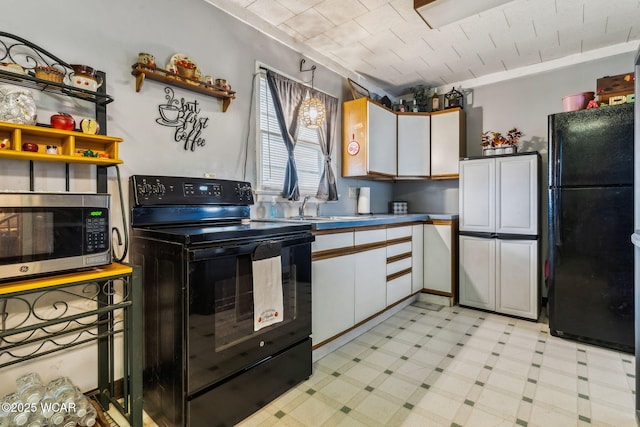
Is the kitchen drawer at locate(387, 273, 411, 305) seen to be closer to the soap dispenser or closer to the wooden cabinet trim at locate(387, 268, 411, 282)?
the wooden cabinet trim at locate(387, 268, 411, 282)

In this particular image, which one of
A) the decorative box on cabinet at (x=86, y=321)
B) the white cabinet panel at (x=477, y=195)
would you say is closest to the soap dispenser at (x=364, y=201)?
the white cabinet panel at (x=477, y=195)

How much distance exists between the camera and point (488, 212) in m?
3.28

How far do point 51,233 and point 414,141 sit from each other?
11.5 feet

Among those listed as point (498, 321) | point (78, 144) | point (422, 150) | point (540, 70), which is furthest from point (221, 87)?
point (540, 70)

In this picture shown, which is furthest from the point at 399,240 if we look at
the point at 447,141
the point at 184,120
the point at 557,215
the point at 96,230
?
the point at 96,230

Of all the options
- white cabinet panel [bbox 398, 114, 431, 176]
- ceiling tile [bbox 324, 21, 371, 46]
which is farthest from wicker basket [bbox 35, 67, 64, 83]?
white cabinet panel [bbox 398, 114, 431, 176]

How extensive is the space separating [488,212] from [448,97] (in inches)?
59.5

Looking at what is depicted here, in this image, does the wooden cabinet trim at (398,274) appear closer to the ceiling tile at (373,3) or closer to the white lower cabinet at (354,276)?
the white lower cabinet at (354,276)

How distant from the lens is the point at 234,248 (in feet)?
5.17

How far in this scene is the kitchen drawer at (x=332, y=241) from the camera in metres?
2.20

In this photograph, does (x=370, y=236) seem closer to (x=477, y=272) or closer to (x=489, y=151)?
(x=477, y=272)

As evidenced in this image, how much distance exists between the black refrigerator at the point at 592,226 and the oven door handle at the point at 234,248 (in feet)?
7.45

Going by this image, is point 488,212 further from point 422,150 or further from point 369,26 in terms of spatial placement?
point 369,26

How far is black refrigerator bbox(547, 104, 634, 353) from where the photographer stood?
2441 mm
